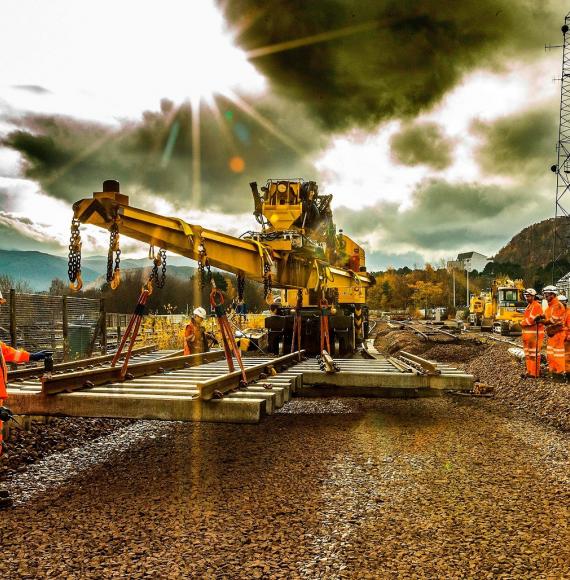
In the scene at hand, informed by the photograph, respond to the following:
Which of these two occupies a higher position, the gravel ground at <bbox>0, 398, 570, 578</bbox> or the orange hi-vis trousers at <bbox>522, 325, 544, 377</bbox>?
the orange hi-vis trousers at <bbox>522, 325, 544, 377</bbox>

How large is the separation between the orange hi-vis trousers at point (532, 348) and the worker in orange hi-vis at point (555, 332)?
0.27 m

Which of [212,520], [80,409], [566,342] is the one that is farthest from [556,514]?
[566,342]

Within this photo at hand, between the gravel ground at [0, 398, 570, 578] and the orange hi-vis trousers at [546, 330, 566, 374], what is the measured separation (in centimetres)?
467

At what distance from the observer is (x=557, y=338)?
11305 mm

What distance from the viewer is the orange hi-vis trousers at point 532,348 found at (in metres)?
11.9

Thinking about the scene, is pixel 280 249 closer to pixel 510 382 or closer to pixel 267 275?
pixel 267 275

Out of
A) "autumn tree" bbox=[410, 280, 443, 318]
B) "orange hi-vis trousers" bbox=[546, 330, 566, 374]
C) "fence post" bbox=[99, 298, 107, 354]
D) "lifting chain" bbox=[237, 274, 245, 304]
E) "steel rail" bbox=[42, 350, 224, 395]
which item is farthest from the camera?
"autumn tree" bbox=[410, 280, 443, 318]

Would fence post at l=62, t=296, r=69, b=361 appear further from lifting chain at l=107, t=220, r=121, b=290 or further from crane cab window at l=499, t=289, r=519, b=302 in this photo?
crane cab window at l=499, t=289, r=519, b=302

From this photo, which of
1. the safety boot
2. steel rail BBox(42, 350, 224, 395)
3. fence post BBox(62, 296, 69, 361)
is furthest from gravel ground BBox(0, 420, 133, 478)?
fence post BBox(62, 296, 69, 361)

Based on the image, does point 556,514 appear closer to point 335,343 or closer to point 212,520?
point 212,520

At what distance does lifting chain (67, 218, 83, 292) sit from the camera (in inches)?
222

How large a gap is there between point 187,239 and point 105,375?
181 cm

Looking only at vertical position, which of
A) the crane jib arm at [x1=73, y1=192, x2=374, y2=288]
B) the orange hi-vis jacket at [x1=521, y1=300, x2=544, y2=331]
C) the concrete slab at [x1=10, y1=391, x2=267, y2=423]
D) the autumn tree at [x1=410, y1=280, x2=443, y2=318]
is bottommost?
the concrete slab at [x1=10, y1=391, x2=267, y2=423]

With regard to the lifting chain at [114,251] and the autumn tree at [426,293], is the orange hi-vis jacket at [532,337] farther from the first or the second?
the autumn tree at [426,293]
